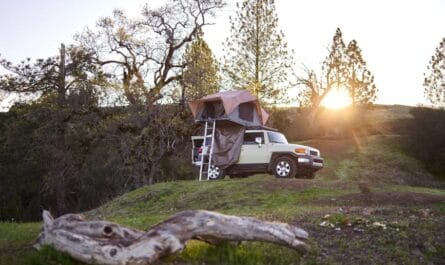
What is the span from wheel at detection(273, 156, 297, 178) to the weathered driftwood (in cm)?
1355

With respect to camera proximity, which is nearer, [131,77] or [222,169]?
[222,169]

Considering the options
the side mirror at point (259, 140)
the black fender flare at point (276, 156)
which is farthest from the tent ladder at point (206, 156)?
the black fender flare at point (276, 156)

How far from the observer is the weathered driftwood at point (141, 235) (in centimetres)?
820

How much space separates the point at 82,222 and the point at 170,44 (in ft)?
94.7

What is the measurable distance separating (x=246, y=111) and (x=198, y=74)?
697 centimetres

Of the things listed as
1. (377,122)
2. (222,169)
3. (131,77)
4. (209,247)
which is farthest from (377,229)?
(377,122)

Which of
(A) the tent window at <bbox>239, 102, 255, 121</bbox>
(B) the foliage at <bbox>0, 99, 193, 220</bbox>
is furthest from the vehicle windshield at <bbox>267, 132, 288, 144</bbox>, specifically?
(B) the foliage at <bbox>0, 99, 193, 220</bbox>

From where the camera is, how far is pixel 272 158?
22844mm

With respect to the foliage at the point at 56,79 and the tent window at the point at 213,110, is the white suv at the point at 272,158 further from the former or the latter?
the foliage at the point at 56,79

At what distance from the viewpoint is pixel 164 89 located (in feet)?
108

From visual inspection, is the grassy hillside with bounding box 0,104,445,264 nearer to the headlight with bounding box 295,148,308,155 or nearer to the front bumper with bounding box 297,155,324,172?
the front bumper with bounding box 297,155,324,172

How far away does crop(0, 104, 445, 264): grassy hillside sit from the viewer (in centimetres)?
950

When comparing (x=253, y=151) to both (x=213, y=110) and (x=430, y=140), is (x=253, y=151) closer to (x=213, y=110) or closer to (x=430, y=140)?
(x=213, y=110)

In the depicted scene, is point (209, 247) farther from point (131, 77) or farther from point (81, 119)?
point (131, 77)
